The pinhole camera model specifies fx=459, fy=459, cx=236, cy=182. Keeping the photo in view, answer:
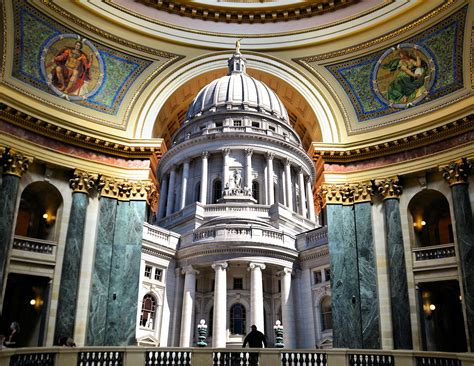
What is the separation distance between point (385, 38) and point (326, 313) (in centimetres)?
2392

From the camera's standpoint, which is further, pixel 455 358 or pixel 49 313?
pixel 49 313

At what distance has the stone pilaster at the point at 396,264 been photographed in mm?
20609

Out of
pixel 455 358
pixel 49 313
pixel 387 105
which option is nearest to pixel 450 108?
pixel 387 105

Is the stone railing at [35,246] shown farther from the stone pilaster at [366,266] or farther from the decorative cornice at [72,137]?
the stone pilaster at [366,266]

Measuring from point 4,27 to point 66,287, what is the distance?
1273 centimetres

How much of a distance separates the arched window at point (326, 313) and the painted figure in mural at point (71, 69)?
2642 cm

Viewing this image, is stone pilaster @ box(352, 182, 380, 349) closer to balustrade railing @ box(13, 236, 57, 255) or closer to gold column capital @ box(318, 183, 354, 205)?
gold column capital @ box(318, 183, 354, 205)

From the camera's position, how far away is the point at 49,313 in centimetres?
2077

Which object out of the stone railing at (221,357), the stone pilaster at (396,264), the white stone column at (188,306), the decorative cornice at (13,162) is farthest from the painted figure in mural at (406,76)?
the white stone column at (188,306)

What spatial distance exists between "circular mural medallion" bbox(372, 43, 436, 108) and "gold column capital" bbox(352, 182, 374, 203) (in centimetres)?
483

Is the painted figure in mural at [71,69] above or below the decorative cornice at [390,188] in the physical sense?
above

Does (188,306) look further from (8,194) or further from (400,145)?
(400,145)

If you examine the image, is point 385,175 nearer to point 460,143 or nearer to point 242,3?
point 460,143

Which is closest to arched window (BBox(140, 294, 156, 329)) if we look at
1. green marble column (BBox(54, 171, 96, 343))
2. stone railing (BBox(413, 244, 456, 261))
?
green marble column (BBox(54, 171, 96, 343))
